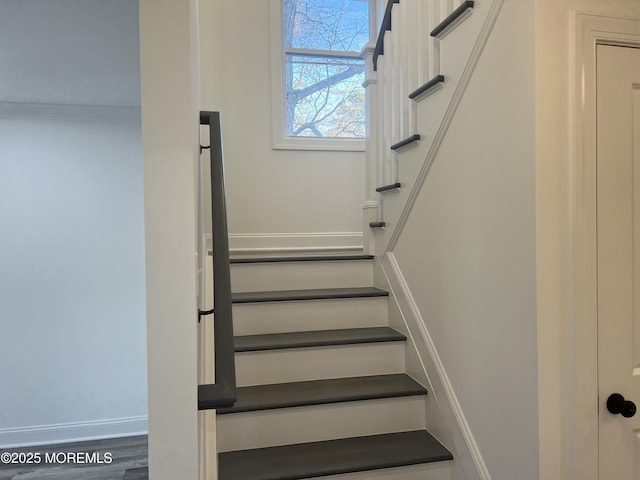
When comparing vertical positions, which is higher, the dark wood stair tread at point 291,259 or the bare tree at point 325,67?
the bare tree at point 325,67

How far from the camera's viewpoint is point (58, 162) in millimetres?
3369

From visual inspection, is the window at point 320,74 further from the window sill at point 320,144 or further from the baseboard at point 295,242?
the baseboard at point 295,242

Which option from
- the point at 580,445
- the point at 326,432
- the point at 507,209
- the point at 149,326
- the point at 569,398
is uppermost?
the point at 507,209

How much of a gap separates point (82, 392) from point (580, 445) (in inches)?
132

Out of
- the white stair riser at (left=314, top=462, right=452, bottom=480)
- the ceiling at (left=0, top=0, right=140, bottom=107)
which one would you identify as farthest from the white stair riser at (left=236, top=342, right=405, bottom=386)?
the ceiling at (left=0, top=0, right=140, bottom=107)

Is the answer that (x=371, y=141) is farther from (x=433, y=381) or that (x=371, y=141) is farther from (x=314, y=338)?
(x=433, y=381)

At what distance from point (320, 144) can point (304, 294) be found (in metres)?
1.56

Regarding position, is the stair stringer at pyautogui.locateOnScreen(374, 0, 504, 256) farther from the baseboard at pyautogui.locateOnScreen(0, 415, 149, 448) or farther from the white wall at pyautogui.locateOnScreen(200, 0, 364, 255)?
the baseboard at pyautogui.locateOnScreen(0, 415, 149, 448)

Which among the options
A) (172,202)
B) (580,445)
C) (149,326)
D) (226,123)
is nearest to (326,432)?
(580,445)

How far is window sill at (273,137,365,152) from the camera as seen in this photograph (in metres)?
3.47

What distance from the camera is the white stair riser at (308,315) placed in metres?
2.29

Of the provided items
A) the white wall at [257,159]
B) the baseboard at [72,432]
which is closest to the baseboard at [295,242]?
the white wall at [257,159]

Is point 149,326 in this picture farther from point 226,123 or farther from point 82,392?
point 82,392

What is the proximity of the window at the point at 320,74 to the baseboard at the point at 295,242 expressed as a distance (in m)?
0.70
